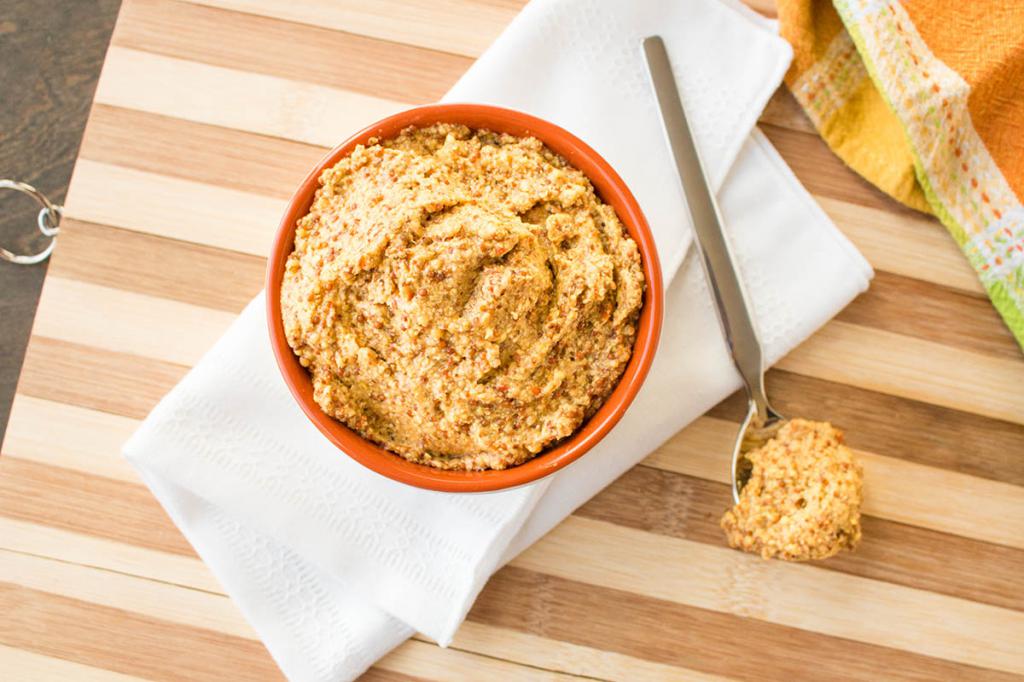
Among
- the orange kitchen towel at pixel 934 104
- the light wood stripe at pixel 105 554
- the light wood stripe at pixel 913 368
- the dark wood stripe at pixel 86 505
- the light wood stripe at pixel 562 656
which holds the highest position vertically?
the orange kitchen towel at pixel 934 104

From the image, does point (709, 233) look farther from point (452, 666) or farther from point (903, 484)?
point (452, 666)

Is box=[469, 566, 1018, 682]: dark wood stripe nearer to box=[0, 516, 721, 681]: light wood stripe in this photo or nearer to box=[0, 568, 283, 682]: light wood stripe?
box=[0, 516, 721, 681]: light wood stripe

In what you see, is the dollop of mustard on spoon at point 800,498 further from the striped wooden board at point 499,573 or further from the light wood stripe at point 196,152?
the light wood stripe at point 196,152

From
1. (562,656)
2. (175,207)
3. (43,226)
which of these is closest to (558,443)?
(562,656)

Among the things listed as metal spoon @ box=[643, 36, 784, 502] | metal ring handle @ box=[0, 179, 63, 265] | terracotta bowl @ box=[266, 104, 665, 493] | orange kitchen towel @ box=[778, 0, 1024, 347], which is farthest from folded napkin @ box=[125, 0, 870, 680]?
metal ring handle @ box=[0, 179, 63, 265]

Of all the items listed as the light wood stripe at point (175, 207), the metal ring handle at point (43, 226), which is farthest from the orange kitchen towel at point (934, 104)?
the metal ring handle at point (43, 226)
